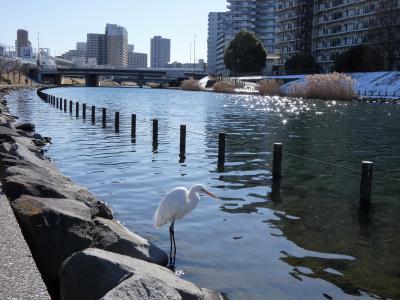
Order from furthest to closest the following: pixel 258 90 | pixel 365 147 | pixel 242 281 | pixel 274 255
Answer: pixel 258 90, pixel 365 147, pixel 274 255, pixel 242 281

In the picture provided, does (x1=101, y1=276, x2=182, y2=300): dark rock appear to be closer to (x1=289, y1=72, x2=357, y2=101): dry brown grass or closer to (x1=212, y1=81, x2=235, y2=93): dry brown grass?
(x1=289, y1=72, x2=357, y2=101): dry brown grass

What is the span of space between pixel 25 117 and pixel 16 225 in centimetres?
3160

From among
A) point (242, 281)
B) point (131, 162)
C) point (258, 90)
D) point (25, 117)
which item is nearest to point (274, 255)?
point (242, 281)

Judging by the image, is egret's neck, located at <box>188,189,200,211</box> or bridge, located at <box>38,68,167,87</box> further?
bridge, located at <box>38,68,167,87</box>

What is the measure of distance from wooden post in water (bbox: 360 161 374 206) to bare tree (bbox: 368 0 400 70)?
8752 cm

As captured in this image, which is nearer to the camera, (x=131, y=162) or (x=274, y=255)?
(x=274, y=255)

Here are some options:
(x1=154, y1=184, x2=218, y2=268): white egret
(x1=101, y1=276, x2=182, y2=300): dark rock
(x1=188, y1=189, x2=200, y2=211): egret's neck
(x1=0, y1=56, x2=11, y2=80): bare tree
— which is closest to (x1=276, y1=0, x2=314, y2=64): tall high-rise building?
(x1=0, y1=56, x2=11, y2=80): bare tree

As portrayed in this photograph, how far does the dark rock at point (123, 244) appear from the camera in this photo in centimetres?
695

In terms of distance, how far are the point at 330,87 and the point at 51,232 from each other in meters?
69.7

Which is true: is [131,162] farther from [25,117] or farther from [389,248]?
[25,117]

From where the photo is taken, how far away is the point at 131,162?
17.8 m

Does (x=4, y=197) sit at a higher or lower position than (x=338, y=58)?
lower

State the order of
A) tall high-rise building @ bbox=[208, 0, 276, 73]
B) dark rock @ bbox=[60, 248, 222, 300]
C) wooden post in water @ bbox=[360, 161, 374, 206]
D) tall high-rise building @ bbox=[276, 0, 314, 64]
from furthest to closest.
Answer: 1. tall high-rise building @ bbox=[208, 0, 276, 73]
2. tall high-rise building @ bbox=[276, 0, 314, 64]
3. wooden post in water @ bbox=[360, 161, 374, 206]
4. dark rock @ bbox=[60, 248, 222, 300]

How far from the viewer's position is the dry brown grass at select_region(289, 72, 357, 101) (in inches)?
2822
